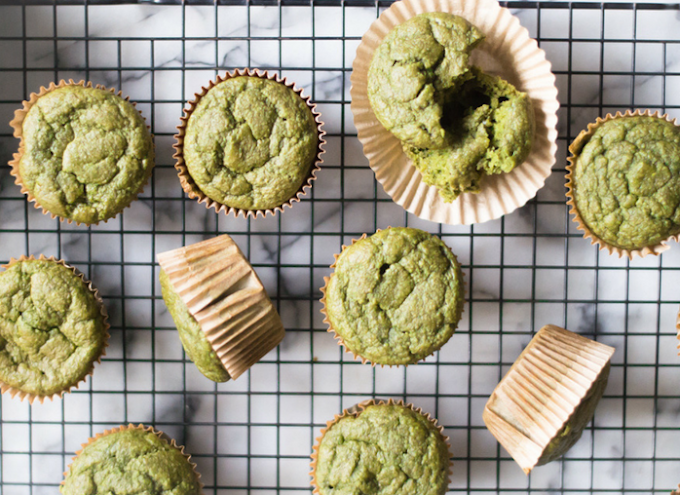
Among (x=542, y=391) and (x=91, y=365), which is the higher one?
(x=542, y=391)

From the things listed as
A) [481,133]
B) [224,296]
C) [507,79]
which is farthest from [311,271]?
[507,79]

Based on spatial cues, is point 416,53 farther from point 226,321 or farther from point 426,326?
point 226,321

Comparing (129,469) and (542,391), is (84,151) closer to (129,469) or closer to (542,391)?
(129,469)

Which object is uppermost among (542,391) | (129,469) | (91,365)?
(542,391)

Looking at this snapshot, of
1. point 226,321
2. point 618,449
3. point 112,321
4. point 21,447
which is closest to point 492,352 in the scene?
point 618,449

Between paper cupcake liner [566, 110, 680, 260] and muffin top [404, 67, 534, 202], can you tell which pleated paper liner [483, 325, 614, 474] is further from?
muffin top [404, 67, 534, 202]

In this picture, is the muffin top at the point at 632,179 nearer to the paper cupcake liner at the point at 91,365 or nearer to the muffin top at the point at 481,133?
the muffin top at the point at 481,133
